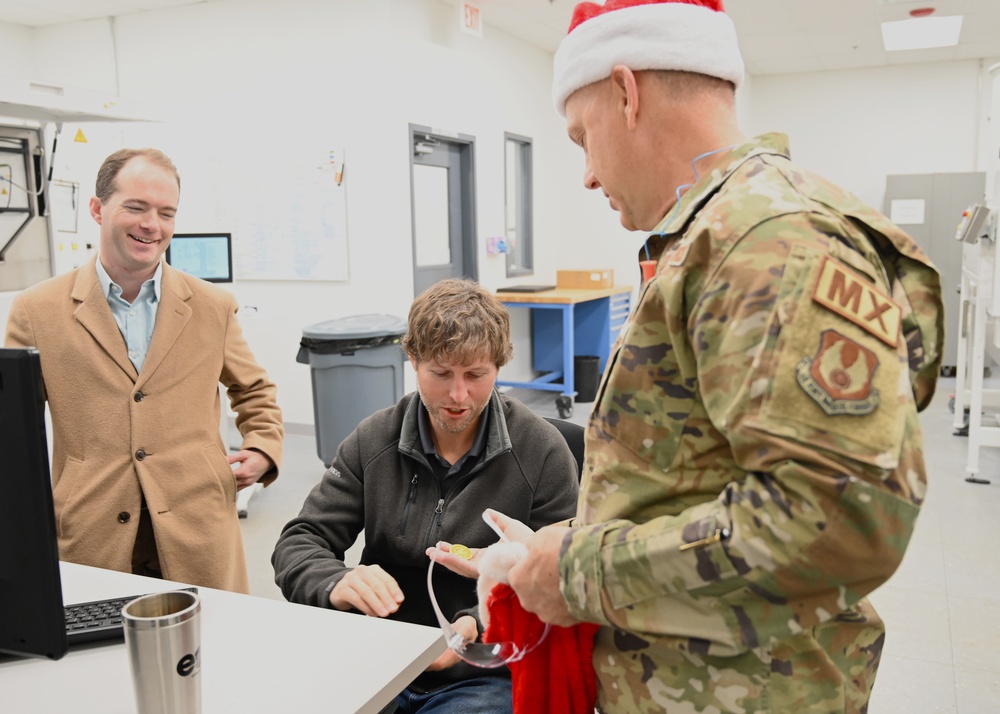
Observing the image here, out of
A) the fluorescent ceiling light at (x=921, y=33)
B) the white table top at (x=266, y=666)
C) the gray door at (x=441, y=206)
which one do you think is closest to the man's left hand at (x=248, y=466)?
the white table top at (x=266, y=666)

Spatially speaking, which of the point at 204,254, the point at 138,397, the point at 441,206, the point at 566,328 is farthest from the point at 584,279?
the point at 138,397

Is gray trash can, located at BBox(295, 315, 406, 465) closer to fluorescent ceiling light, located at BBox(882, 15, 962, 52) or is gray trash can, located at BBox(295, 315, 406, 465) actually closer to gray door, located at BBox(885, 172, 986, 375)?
fluorescent ceiling light, located at BBox(882, 15, 962, 52)

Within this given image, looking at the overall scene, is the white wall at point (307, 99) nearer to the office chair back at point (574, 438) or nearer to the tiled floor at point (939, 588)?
the tiled floor at point (939, 588)

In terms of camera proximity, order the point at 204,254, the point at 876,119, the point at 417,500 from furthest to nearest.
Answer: the point at 876,119
the point at 204,254
the point at 417,500

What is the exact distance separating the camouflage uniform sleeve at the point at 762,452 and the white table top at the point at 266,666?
361mm

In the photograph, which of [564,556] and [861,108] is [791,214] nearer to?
[564,556]

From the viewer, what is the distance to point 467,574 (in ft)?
4.25

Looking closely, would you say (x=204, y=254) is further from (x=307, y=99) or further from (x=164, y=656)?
(x=164, y=656)

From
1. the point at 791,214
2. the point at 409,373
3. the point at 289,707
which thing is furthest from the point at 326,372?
the point at 791,214

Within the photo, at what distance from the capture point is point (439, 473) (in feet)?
5.48

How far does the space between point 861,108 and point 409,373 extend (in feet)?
19.2

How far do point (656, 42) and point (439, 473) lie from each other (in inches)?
38.1

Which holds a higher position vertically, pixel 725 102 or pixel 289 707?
pixel 725 102

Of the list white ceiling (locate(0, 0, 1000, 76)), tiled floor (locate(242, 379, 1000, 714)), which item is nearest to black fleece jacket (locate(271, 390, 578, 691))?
tiled floor (locate(242, 379, 1000, 714))
